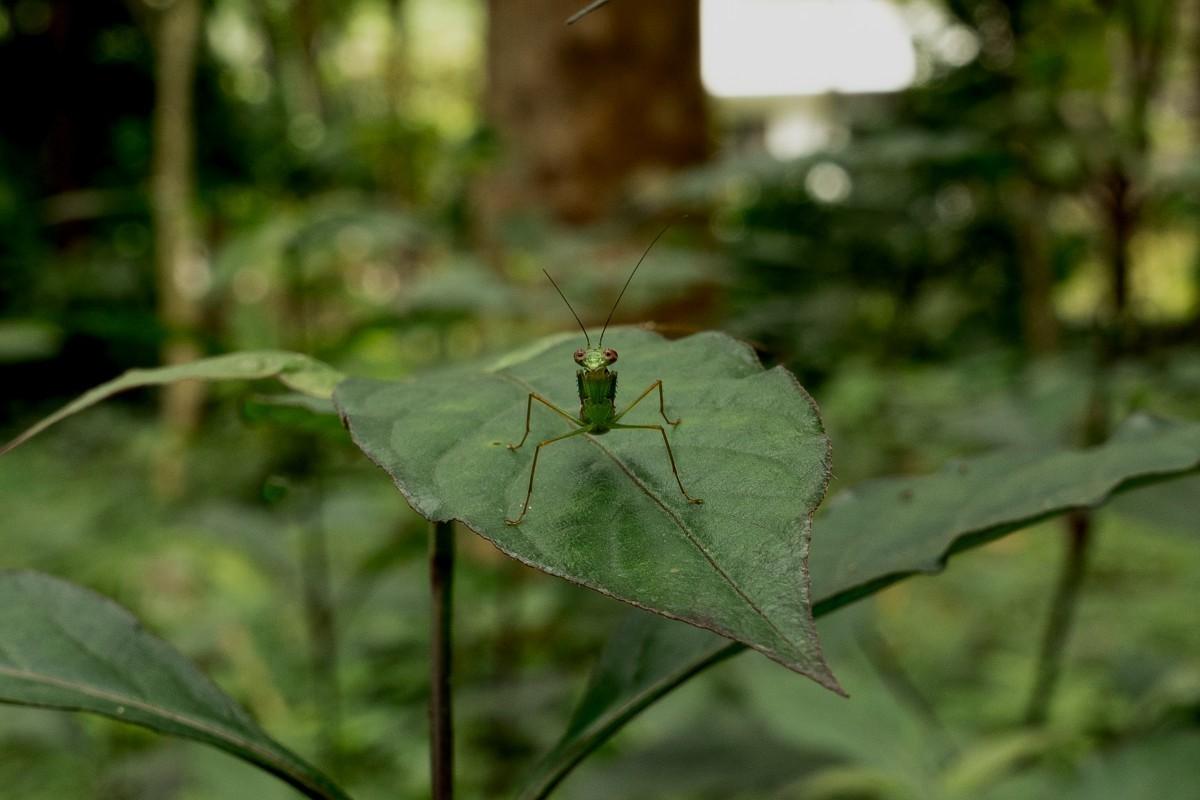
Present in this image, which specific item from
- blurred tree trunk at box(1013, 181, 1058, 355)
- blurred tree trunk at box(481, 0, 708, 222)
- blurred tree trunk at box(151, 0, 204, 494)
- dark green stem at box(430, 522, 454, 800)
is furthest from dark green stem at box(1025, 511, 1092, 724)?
blurred tree trunk at box(151, 0, 204, 494)

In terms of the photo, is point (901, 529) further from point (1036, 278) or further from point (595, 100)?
point (595, 100)

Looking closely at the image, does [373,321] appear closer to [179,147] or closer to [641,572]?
[641,572]

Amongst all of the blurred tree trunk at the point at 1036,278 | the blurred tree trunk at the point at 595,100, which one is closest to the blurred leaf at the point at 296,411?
the blurred tree trunk at the point at 1036,278

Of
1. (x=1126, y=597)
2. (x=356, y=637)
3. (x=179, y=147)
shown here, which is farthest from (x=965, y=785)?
(x=179, y=147)

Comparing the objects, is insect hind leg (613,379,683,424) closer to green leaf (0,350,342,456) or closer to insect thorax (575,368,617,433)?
insect thorax (575,368,617,433)

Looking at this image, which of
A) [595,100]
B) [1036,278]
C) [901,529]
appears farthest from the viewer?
[595,100]

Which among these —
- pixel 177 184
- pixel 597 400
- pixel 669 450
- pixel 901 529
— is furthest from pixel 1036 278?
pixel 177 184
